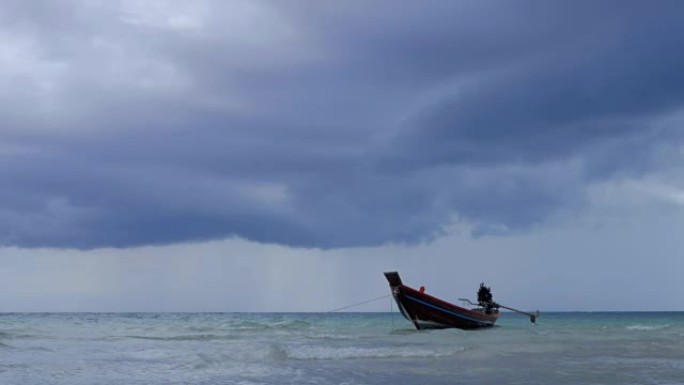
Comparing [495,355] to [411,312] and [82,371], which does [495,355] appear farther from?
[411,312]

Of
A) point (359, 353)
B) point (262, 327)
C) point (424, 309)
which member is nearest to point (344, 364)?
point (359, 353)

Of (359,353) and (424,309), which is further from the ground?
(424,309)

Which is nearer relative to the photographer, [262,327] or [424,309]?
[424,309]

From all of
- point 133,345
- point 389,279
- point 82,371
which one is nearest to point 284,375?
point 82,371

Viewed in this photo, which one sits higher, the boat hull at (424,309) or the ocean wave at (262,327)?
the boat hull at (424,309)

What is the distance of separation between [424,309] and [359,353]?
17.0 meters

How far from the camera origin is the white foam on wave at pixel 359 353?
22.5 metres

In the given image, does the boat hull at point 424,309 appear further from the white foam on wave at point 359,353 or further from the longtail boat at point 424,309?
the white foam on wave at point 359,353

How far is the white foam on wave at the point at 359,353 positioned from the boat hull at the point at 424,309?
1354cm

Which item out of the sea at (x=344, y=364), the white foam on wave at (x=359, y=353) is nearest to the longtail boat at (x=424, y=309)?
the sea at (x=344, y=364)

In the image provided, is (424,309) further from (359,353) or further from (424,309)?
(359,353)

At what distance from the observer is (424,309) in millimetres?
40031

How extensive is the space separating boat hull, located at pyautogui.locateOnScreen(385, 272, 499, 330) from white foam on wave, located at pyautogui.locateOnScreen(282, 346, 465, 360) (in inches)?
533

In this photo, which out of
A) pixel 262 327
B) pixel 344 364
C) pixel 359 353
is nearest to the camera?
Result: pixel 344 364
